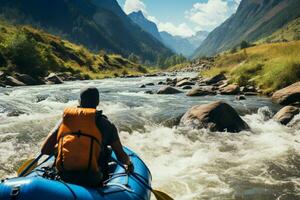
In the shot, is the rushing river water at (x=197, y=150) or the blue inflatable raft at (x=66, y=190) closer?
the blue inflatable raft at (x=66, y=190)

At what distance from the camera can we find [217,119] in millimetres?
18266

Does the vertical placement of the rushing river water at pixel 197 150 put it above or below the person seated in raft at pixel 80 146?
below

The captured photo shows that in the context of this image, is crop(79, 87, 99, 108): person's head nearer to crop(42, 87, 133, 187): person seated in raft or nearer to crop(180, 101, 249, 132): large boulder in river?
crop(42, 87, 133, 187): person seated in raft

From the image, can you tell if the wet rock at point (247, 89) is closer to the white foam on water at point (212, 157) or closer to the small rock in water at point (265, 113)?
the small rock in water at point (265, 113)

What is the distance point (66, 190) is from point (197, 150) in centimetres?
977

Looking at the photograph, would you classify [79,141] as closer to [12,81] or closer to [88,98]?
[88,98]

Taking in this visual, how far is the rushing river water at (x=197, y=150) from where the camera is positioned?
1099 cm

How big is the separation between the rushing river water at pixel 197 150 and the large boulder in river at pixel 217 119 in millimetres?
542

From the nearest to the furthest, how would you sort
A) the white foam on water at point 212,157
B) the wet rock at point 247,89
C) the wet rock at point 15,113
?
the white foam on water at point 212,157 → the wet rock at point 15,113 → the wet rock at point 247,89

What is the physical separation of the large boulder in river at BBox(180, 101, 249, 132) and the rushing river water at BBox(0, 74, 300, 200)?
0.54 meters

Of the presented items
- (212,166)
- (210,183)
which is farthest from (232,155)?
(210,183)

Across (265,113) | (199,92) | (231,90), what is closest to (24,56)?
(199,92)

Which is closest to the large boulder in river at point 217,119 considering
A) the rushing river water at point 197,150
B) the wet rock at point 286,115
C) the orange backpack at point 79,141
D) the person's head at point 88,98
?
the rushing river water at point 197,150

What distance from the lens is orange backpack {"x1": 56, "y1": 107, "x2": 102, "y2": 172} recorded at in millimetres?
6211
